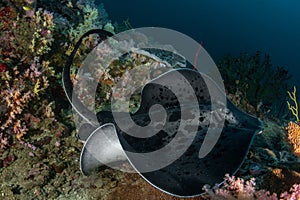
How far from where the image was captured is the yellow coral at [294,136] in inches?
206

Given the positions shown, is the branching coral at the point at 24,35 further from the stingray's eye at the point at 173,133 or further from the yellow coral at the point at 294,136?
the yellow coral at the point at 294,136

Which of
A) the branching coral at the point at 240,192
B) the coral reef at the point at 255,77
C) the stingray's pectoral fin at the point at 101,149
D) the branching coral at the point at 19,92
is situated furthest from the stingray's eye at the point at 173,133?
the coral reef at the point at 255,77

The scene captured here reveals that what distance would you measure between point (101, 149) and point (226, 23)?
185ft

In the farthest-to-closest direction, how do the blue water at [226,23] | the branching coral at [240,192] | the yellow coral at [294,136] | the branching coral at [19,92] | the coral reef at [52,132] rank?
the blue water at [226,23]
the yellow coral at [294,136]
the branching coral at [19,92]
the coral reef at [52,132]
the branching coral at [240,192]

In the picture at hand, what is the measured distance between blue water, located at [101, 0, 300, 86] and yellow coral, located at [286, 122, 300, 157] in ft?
99.0

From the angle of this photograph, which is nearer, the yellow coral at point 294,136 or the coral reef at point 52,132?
the coral reef at point 52,132

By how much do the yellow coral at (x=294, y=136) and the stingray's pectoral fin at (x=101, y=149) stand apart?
362 centimetres

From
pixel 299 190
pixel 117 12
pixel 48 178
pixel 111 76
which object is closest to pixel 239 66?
pixel 111 76

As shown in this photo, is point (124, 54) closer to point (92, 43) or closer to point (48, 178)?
point (92, 43)

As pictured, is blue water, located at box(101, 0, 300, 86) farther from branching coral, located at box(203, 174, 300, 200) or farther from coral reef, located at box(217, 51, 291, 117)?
branching coral, located at box(203, 174, 300, 200)

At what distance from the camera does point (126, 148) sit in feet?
8.87

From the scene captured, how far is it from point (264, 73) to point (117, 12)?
120 ft

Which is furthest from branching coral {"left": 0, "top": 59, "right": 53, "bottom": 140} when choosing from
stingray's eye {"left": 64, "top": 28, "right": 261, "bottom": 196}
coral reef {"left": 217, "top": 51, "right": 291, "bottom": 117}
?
coral reef {"left": 217, "top": 51, "right": 291, "bottom": 117}

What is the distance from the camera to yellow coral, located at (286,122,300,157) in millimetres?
5242
